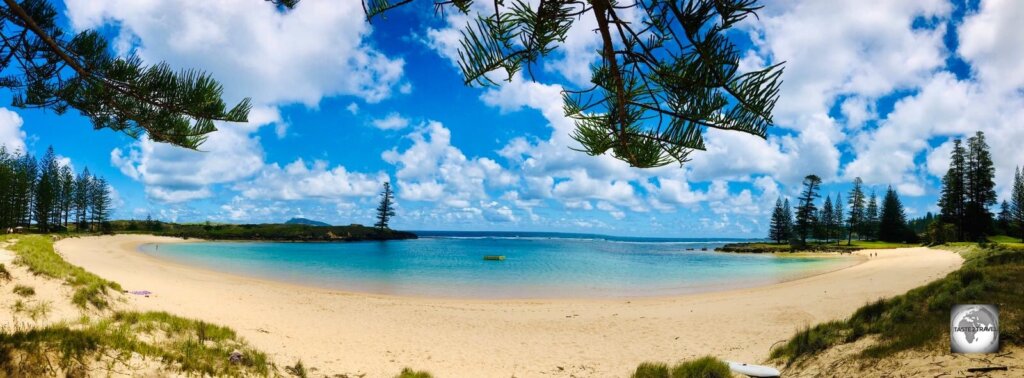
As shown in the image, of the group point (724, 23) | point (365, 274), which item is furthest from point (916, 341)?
point (365, 274)

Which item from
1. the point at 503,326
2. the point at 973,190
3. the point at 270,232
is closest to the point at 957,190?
the point at 973,190

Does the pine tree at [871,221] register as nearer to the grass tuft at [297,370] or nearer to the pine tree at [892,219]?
the pine tree at [892,219]

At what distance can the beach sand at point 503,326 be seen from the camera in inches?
336

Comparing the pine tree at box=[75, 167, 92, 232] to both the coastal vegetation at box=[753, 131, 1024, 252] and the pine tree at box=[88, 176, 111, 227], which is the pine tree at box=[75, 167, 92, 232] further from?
the coastal vegetation at box=[753, 131, 1024, 252]

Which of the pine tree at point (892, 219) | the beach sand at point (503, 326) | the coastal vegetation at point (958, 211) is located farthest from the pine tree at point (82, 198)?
the pine tree at point (892, 219)

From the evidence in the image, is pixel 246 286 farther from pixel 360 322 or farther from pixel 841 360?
pixel 841 360

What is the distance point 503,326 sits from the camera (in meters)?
12.9

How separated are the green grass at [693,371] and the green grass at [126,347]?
5128 millimetres

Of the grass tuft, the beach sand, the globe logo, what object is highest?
the globe logo

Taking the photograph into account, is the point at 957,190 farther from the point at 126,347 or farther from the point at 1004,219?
the point at 126,347

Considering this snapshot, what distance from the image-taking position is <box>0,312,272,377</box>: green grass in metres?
3.61

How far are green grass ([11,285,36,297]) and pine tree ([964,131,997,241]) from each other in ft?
223

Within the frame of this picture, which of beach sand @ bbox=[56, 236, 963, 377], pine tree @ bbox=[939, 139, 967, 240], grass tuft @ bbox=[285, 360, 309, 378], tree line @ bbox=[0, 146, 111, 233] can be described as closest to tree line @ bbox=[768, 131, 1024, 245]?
pine tree @ bbox=[939, 139, 967, 240]

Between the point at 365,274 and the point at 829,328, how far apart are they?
2686cm
